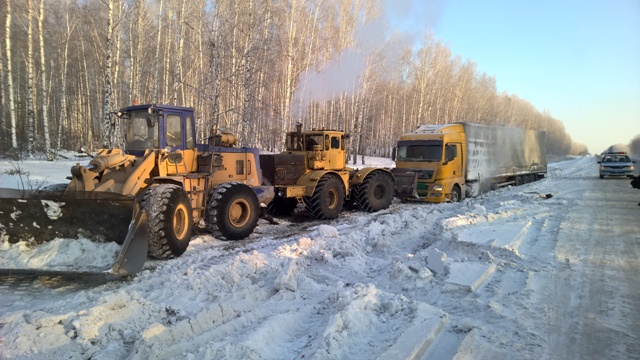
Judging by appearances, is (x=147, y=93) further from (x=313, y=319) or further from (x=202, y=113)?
(x=313, y=319)

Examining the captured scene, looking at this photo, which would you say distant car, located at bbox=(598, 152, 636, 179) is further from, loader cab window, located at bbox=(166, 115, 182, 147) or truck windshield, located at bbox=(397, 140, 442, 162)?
loader cab window, located at bbox=(166, 115, 182, 147)

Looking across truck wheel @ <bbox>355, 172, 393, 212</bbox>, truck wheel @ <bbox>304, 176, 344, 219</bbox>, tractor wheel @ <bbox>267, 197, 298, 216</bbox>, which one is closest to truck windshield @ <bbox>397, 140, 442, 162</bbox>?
truck wheel @ <bbox>355, 172, 393, 212</bbox>

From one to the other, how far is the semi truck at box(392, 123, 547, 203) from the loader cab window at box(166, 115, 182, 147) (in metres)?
8.52

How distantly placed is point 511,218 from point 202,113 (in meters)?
23.6

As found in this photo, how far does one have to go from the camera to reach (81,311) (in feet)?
13.5

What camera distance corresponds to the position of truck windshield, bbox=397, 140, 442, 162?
14395 mm

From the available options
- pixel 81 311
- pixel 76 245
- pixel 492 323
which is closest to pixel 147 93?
pixel 76 245

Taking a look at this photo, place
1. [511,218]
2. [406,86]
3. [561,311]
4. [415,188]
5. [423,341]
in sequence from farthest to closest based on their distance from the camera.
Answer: [406,86] < [415,188] < [511,218] < [561,311] < [423,341]

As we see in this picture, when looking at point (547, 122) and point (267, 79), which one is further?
point (547, 122)

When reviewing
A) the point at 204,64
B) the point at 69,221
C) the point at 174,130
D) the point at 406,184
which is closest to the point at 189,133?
the point at 174,130

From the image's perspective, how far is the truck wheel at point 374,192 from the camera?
41.4ft

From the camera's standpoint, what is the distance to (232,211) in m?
8.55

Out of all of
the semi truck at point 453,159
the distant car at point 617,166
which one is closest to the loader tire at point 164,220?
the semi truck at point 453,159

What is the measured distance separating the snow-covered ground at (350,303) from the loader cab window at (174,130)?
7.00 feet
